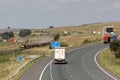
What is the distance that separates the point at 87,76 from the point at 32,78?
7.45 meters

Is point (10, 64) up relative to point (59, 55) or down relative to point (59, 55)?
down

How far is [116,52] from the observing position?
8238cm

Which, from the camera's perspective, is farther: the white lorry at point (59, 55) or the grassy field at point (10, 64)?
the white lorry at point (59, 55)

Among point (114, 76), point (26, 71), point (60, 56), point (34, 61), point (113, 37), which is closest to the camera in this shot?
point (114, 76)

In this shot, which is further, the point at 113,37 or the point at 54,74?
the point at 113,37

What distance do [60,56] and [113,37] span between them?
140 feet

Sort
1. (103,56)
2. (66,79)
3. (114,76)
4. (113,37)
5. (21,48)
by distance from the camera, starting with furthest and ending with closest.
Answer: (21,48), (113,37), (103,56), (114,76), (66,79)

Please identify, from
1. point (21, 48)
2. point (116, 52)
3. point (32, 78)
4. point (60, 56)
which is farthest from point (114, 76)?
point (21, 48)

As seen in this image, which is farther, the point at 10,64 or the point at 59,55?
the point at 10,64

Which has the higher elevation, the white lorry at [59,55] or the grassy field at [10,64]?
the white lorry at [59,55]

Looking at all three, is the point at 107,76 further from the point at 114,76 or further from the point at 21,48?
the point at 21,48

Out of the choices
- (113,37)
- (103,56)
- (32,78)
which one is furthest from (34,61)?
(113,37)

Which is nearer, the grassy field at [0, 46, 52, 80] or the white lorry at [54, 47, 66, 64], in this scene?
the grassy field at [0, 46, 52, 80]

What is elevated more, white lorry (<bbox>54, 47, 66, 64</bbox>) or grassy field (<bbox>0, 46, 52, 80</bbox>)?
white lorry (<bbox>54, 47, 66, 64</bbox>)
